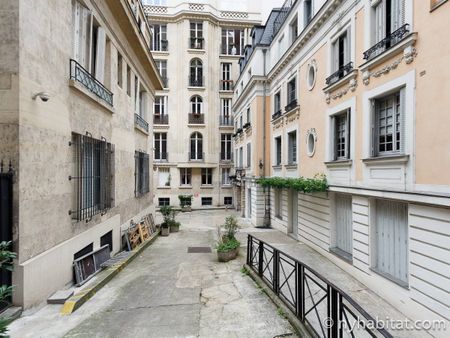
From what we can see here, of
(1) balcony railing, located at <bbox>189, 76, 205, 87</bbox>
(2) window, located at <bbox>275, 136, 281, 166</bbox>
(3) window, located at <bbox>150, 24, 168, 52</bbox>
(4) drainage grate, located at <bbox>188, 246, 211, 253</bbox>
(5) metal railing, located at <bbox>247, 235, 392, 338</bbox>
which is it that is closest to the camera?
(5) metal railing, located at <bbox>247, 235, 392, 338</bbox>

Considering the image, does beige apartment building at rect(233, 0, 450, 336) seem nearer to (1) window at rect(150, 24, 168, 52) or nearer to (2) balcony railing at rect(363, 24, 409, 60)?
(2) balcony railing at rect(363, 24, 409, 60)

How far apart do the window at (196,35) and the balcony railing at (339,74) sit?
62.9 feet

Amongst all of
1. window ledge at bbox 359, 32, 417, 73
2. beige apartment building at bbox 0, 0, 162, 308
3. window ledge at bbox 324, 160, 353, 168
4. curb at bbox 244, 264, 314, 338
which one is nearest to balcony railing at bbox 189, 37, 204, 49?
beige apartment building at bbox 0, 0, 162, 308

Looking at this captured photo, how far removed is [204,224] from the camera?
57.8ft

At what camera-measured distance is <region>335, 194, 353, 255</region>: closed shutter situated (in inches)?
328

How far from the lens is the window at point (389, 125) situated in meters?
5.97

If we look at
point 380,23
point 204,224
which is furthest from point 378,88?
point 204,224

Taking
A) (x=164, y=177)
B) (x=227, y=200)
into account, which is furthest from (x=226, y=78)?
(x=227, y=200)

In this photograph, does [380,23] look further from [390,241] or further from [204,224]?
[204,224]

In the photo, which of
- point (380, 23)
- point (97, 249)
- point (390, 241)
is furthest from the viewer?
point (97, 249)

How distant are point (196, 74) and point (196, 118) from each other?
13.6 ft

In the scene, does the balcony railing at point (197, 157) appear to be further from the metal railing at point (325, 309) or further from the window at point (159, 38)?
the metal railing at point (325, 309)

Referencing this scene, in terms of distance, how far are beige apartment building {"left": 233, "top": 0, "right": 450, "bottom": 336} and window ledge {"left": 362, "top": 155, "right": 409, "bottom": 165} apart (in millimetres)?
22

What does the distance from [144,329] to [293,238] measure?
30.5ft
